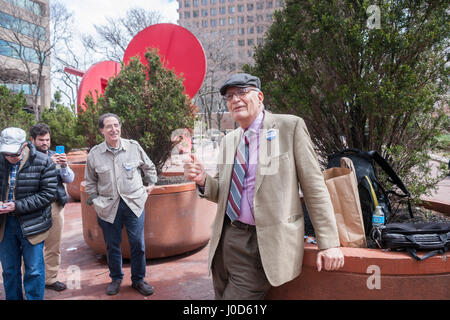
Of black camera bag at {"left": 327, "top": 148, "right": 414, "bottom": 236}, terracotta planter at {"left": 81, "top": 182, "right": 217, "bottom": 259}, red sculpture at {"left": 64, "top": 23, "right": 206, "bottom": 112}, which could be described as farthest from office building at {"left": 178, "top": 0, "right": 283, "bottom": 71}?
black camera bag at {"left": 327, "top": 148, "right": 414, "bottom": 236}

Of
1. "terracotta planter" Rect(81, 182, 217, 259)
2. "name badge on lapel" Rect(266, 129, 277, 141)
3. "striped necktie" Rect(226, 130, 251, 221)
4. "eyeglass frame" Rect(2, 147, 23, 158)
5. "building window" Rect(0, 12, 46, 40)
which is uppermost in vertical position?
"building window" Rect(0, 12, 46, 40)

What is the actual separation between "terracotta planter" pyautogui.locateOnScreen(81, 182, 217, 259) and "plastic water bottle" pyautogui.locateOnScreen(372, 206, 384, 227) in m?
2.25

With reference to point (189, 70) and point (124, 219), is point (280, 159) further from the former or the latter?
point (189, 70)

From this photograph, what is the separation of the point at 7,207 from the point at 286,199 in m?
2.39

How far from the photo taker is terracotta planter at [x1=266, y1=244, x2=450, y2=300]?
6.44 feet

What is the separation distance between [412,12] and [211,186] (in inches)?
94.8

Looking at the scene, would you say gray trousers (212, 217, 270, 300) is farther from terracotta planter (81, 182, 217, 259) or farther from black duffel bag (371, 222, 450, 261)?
terracotta planter (81, 182, 217, 259)

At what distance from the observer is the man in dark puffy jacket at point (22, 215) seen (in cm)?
273

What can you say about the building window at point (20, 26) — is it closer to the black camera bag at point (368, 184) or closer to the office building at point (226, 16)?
the black camera bag at point (368, 184)

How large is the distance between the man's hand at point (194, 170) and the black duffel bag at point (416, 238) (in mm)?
1332

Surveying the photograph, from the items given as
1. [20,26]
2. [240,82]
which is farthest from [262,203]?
[20,26]

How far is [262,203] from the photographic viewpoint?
182cm

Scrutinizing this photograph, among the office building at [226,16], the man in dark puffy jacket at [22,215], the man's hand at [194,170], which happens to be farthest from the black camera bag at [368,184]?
the office building at [226,16]

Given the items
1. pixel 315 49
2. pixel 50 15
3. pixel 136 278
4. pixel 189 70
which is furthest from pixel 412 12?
pixel 50 15
